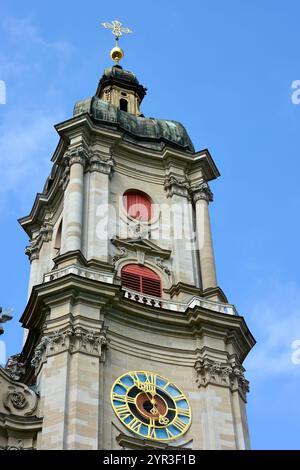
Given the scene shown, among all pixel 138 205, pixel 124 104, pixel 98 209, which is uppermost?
pixel 124 104

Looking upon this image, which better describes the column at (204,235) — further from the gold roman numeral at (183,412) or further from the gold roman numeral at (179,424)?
the gold roman numeral at (179,424)

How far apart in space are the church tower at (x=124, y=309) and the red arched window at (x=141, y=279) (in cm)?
4

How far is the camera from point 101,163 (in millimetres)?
34281

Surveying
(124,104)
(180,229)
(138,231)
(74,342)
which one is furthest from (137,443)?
(124,104)

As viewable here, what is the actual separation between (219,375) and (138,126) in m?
12.1

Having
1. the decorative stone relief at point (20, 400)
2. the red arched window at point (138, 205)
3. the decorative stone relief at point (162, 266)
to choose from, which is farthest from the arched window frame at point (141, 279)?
the decorative stone relief at point (20, 400)

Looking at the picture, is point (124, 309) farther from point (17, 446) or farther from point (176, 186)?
point (176, 186)

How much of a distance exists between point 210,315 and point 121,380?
3.61 metres

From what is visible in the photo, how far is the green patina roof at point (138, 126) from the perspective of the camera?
36.6m

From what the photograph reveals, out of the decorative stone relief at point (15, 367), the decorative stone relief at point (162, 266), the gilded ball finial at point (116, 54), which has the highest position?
the gilded ball finial at point (116, 54)

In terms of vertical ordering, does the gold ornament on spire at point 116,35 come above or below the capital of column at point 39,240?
above
